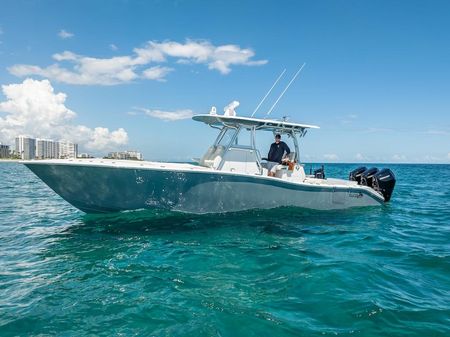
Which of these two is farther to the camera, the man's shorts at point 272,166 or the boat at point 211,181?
the man's shorts at point 272,166

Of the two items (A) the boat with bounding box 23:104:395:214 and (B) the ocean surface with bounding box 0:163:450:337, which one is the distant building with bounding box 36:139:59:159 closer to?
(A) the boat with bounding box 23:104:395:214

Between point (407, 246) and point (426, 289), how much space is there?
2693mm

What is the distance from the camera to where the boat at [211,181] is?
8414mm

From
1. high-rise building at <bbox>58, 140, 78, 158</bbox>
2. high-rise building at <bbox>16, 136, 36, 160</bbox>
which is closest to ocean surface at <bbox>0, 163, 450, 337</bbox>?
high-rise building at <bbox>58, 140, 78, 158</bbox>

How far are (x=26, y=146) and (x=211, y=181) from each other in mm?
173168

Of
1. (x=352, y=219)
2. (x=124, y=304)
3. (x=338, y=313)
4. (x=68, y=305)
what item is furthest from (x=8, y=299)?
(x=352, y=219)

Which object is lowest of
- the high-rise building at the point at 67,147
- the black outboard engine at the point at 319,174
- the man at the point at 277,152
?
the black outboard engine at the point at 319,174

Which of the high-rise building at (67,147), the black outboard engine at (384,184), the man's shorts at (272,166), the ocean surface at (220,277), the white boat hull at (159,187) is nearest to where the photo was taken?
the ocean surface at (220,277)

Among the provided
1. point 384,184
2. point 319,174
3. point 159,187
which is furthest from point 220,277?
point 384,184

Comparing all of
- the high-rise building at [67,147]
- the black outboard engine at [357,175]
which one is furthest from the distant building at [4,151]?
the black outboard engine at [357,175]

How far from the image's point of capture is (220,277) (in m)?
5.32

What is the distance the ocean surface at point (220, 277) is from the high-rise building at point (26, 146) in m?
161

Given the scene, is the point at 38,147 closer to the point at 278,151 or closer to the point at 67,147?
the point at 67,147

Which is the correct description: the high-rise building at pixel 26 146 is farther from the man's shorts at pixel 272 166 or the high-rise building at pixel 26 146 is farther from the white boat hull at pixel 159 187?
the man's shorts at pixel 272 166
